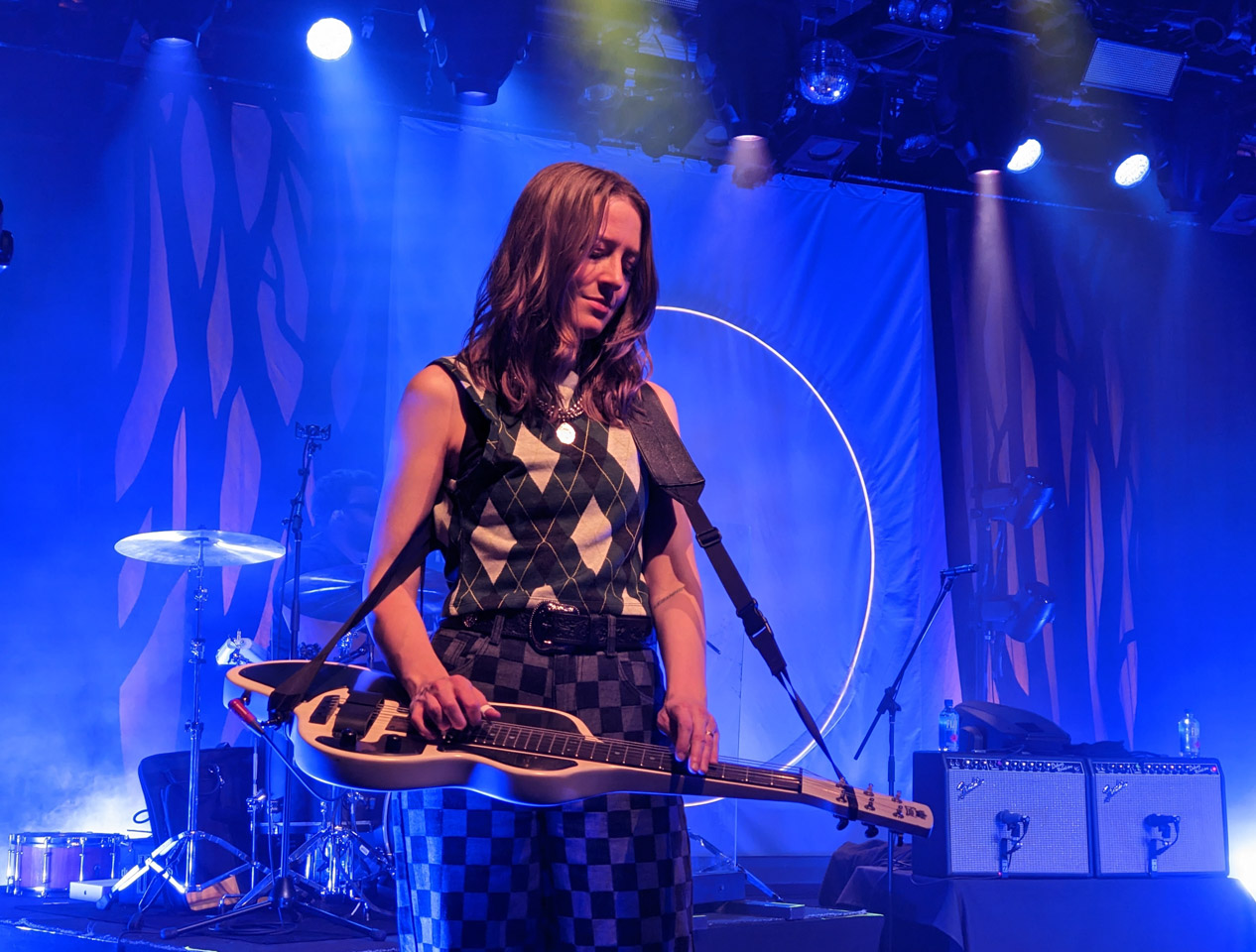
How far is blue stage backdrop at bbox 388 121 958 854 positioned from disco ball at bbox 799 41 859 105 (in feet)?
3.71

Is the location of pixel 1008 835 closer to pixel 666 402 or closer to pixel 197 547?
pixel 666 402

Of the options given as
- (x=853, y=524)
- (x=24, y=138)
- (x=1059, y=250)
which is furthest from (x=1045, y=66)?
(x=24, y=138)

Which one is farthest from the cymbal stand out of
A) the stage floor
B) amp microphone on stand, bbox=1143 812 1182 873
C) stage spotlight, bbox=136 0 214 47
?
amp microphone on stand, bbox=1143 812 1182 873

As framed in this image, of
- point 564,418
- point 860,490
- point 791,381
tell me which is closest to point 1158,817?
point 860,490

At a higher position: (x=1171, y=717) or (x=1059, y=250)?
(x=1059, y=250)

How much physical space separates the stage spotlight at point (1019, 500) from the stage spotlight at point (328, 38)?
460cm

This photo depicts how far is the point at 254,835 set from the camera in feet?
16.9

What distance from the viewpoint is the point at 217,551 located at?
17.2 ft

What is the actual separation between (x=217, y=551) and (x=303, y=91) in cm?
297

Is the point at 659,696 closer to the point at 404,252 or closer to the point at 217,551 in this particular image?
the point at 217,551

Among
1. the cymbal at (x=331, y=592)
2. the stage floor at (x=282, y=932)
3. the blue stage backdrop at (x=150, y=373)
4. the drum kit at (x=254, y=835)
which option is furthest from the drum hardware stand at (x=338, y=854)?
the blue stage backdrop at (x=150, y=373)

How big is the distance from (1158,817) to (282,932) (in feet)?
12.0

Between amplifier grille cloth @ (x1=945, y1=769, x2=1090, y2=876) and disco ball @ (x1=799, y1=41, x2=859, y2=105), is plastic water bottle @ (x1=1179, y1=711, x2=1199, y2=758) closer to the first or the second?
amplifier grille cloth @ (x1=945, y1=769, x2=1090, y2=876)

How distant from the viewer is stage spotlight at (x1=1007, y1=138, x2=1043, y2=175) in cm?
689
